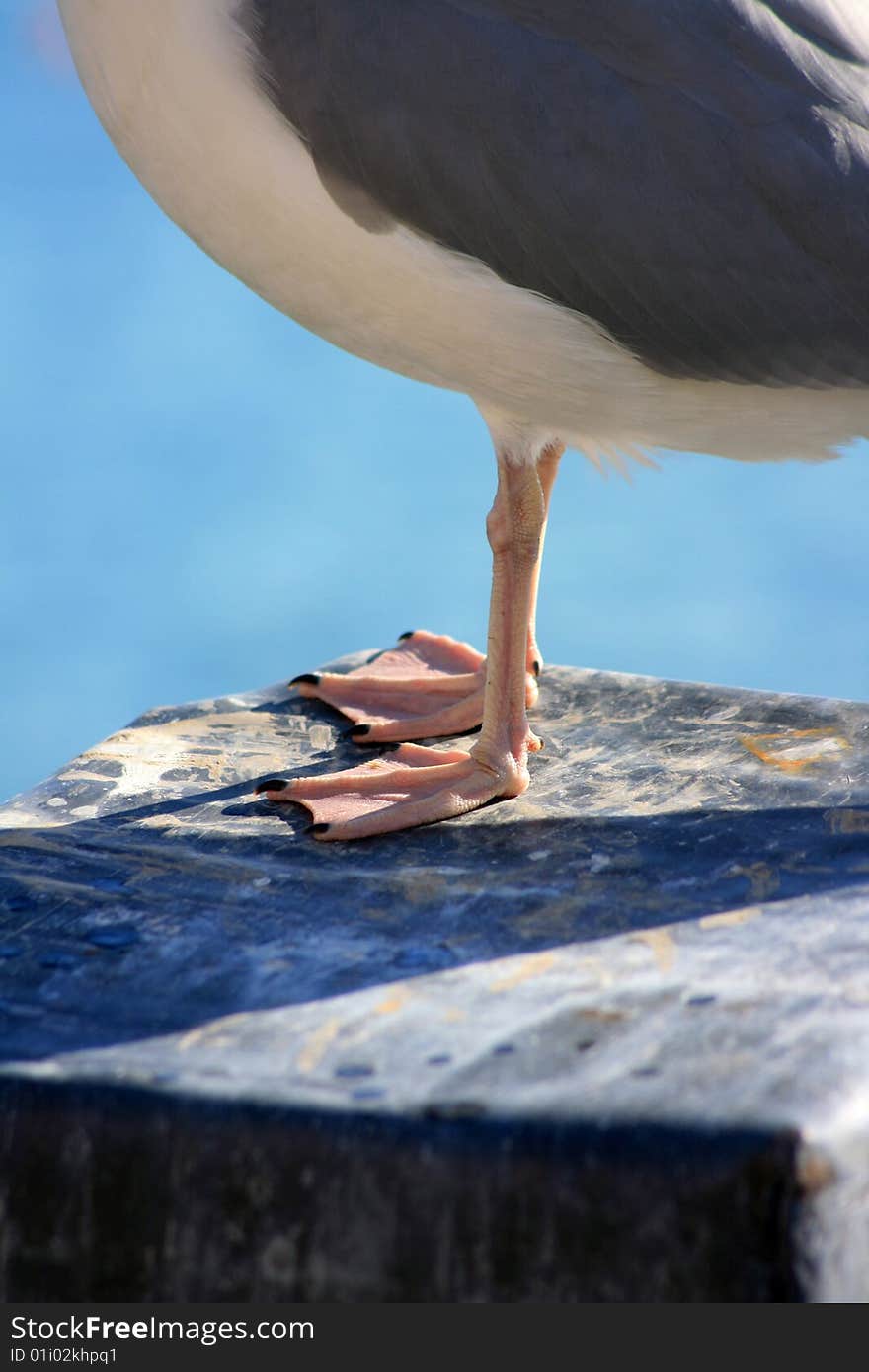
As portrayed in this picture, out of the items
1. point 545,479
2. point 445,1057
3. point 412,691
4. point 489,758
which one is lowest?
point 445,1057

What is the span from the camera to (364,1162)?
4.09ft

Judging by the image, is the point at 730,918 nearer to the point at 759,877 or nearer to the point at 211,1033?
the point at 759,877

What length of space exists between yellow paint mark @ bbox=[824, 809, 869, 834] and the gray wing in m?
0.58

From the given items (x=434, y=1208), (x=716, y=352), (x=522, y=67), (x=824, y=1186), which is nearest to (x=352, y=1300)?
(x=434, y=1208)

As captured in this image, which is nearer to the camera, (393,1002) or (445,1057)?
(445,1057)

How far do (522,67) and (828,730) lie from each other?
41.8 inches

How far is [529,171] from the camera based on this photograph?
1795 millimetres

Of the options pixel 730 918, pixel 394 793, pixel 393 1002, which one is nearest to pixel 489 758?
pixel 394 793

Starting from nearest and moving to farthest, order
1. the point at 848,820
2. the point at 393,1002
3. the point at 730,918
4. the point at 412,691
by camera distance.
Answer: the point at 393,1002, the point at 730,918, the point at 848,820, the point at 412,691

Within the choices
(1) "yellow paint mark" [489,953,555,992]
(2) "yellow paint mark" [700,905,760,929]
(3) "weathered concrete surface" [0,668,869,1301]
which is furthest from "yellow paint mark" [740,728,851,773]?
(1) "yellow paint mark" [489,953,555,992]

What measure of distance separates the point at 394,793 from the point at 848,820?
1.98 ft

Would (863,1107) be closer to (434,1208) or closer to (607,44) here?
(434,1208)

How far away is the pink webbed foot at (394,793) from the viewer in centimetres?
203

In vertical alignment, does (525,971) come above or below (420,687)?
below
